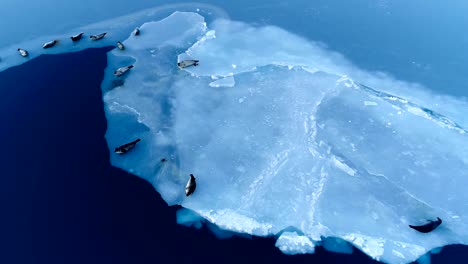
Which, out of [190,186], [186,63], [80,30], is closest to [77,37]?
[80,30]

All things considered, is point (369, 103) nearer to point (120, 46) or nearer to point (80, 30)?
point (120, 46)

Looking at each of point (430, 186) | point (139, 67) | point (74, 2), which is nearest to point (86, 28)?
point (74, 2)

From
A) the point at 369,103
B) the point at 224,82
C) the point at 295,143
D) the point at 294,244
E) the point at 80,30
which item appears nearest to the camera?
the point at 294,244

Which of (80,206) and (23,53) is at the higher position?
(23,53)

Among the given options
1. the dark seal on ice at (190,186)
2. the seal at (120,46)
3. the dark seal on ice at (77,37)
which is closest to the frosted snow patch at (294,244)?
the dark seal on ice at (190,186)

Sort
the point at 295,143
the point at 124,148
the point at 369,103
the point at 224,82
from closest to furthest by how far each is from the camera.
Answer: the point at 124,148, the point at 295,143, the point at 369,103, the point at 224,82

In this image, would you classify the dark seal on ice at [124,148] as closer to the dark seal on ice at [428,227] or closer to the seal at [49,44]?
the seal at [49,44]

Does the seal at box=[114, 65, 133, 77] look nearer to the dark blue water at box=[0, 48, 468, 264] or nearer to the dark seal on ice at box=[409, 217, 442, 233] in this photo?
the dark blue water at box=[0, 48, 468, 264]

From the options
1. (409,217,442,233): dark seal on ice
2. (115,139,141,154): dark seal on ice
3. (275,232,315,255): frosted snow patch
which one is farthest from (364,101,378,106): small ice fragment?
(115,139,141,154): dark seal on ice
